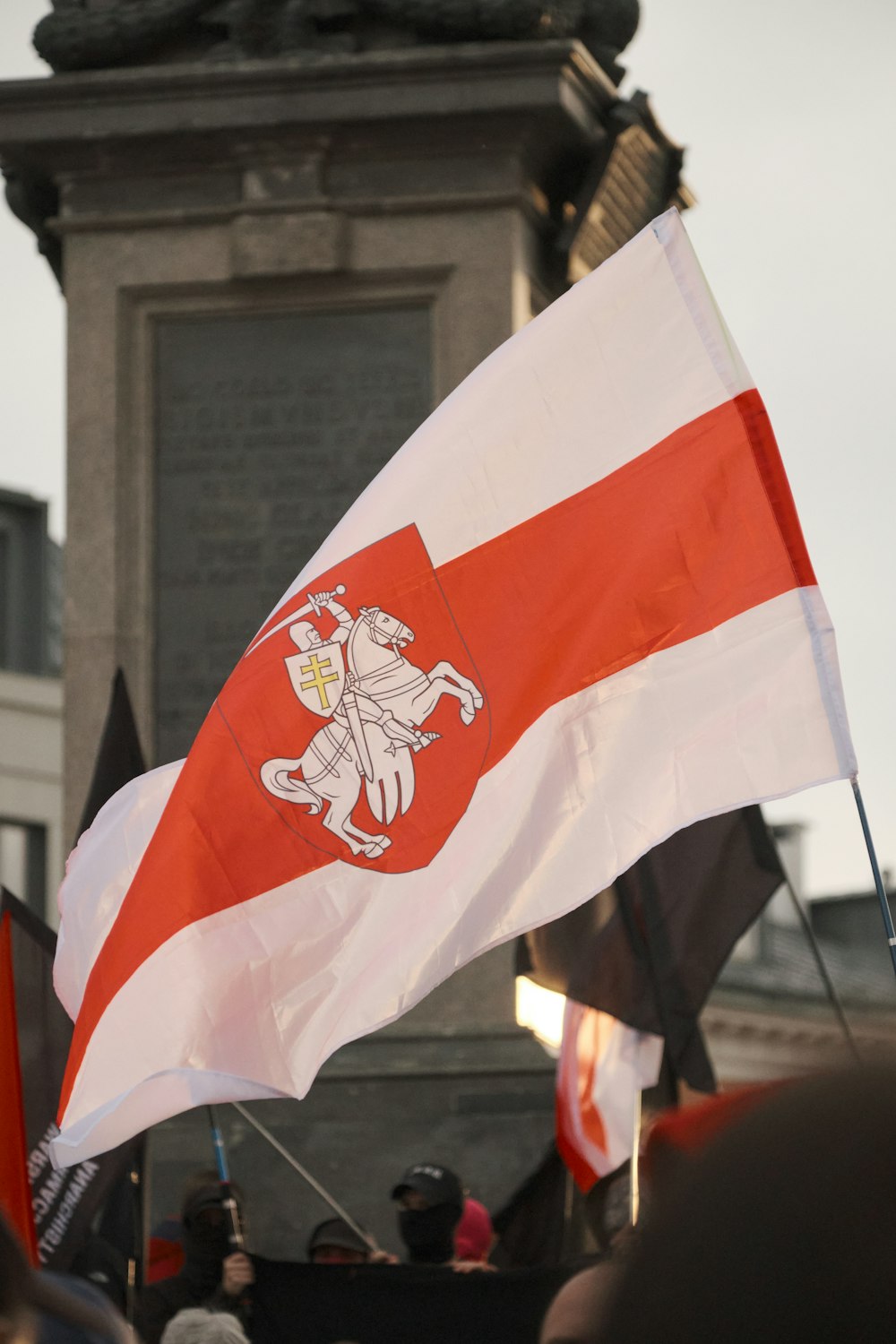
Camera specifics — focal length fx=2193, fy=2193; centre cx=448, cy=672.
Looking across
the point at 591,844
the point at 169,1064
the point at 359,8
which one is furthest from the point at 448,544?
the point at 359,8

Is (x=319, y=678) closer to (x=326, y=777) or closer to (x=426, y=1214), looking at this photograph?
(x=326, y=777)

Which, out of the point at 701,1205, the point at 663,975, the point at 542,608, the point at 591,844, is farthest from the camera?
the point at 663,975

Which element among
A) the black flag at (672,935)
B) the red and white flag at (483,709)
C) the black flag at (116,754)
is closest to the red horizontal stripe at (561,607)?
the red and white flag at (483,709)

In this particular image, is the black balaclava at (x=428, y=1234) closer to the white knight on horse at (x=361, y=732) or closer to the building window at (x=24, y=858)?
the white knight on horse at (x=361, y=732)

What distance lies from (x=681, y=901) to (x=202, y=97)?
11.8 ft

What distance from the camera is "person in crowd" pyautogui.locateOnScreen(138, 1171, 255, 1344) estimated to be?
19.3 ft

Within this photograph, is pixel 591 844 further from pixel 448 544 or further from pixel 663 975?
pixel 663 975

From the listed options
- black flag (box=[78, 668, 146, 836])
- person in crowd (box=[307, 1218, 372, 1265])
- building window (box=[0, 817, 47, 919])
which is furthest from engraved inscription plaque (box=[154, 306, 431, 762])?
building window (box=[0, 817, 47, 919])

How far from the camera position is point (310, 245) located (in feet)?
27.4

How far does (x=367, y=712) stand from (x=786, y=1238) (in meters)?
3.92

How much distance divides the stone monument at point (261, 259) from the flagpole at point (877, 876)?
4.13m

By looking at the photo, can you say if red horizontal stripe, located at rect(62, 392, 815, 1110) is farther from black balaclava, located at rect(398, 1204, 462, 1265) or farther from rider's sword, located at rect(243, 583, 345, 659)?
black balaclava, located at rect(398, 1204, 462, 1265)

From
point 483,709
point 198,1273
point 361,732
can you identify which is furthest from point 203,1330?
point 483,709

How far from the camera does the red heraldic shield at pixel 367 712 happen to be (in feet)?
16.2
